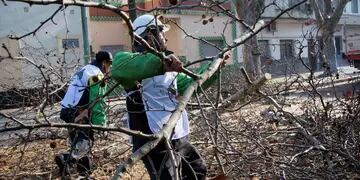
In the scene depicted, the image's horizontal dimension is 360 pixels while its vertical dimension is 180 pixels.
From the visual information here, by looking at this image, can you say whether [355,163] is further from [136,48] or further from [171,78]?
[136,48]

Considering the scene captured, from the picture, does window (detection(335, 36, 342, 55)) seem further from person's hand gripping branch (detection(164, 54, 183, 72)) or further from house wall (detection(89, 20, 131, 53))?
person's hand gripping branch (detection(164, 54, 183, 72))

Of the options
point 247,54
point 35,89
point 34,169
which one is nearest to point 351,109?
point 34,169

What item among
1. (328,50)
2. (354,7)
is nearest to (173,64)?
(328,50)

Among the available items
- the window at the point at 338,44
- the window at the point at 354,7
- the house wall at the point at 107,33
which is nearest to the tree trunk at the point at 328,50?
the house wall at the point at 107,33

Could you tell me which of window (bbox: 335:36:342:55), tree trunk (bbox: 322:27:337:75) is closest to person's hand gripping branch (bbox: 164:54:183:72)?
tree trunk (bbox: 322:27:337:75)

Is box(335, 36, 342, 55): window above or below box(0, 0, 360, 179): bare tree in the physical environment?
above

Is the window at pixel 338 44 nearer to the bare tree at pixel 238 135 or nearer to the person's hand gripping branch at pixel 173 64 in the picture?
the bare tree at pixel 238 135

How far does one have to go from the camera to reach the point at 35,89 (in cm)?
743

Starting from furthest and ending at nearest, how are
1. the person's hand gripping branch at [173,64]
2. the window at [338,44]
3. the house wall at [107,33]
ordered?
the window at [338,44], the house wall at [107,33], the person's hand gripping branch at [173,64]

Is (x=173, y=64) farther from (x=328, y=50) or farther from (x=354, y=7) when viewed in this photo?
(x=354, y=7)

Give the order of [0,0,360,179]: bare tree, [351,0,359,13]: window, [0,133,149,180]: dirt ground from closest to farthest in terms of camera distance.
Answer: [0,0,360,179]: bare tree, [0,133,149,180]: dirt ground, [351,0,359,13]: window

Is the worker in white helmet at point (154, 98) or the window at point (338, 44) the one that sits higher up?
the window at point (338, 44)

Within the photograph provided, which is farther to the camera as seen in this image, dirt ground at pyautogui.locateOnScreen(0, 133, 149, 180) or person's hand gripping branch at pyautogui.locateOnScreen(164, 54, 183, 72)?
dirt ground at pyautogui.locateOnScreen(0, 133, 149, 180)

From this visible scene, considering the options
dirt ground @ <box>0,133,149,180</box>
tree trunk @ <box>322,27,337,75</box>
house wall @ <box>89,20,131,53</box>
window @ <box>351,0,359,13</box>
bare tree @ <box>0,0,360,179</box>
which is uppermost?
window @ <box>351,0,359,13</box>
